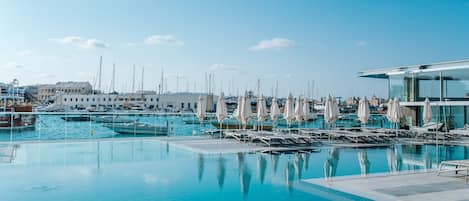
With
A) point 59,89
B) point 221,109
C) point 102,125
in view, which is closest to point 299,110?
point 221,109

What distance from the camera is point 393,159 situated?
10.2 m

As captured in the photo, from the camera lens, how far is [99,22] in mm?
16531

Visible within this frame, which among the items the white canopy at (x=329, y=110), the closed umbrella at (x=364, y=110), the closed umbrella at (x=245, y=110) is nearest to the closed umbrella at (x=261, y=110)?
the closed umbrella at (x=245, y=110)

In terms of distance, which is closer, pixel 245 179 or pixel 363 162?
pixel 245 179

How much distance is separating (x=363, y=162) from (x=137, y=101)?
150ft

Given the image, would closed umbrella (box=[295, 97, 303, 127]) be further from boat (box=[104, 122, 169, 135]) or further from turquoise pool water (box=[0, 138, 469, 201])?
boat (box=[104, 122, 169, 135])

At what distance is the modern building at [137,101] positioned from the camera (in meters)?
50.6

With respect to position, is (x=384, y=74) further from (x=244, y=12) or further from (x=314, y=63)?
(x=244, y=12)

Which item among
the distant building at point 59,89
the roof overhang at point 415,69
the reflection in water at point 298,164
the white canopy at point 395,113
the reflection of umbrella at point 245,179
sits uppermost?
the distant building at point 59,89

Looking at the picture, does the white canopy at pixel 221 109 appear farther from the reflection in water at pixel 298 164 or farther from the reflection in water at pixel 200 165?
the reflection in water at pixel 298 164

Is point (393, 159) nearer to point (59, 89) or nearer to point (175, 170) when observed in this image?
point (175, 170)

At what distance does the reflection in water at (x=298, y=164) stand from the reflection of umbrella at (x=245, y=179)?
1026 millimetres

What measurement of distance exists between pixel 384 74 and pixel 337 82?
455cm

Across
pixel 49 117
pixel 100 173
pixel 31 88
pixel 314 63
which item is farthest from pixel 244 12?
pixel 31 88
